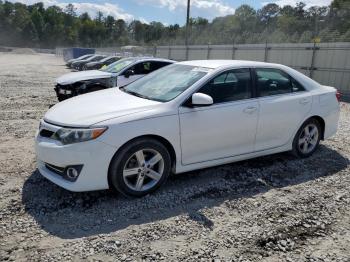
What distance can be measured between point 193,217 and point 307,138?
2.90 meters

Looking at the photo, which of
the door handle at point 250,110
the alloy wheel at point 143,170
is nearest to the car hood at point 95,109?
the alloy wheel at point 143,170

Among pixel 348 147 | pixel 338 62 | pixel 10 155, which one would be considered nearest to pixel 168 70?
pixel 10 155

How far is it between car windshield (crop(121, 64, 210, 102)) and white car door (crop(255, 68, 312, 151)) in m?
0.95

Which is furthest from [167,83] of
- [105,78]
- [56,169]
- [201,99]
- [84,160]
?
[105,78]

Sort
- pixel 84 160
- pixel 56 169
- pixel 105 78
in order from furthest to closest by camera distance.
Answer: pixel 105 78
pixel 56 169
pixel 84 160

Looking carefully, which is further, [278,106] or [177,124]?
[278,106]

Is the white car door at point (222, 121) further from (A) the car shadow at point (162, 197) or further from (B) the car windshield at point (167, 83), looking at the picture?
(A) the car shadow at point (162, 197)

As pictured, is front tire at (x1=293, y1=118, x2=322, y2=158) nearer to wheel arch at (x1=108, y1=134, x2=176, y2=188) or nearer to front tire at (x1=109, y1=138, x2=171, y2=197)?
wheel arch at (x1=108, y1=134, x2=176, y2=188)

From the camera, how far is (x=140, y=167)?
430 centimetres

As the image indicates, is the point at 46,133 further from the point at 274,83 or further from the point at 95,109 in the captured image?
the point at 274,83

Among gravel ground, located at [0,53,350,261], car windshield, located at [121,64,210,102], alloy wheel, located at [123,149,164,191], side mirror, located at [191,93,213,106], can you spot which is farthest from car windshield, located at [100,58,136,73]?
alloy wheel, located at [123,149,164,191]

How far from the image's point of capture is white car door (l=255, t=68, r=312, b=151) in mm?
5242

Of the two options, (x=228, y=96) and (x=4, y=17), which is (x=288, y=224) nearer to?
(x=228, y=96)

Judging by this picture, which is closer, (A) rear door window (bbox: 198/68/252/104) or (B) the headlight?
(B) the headlight
